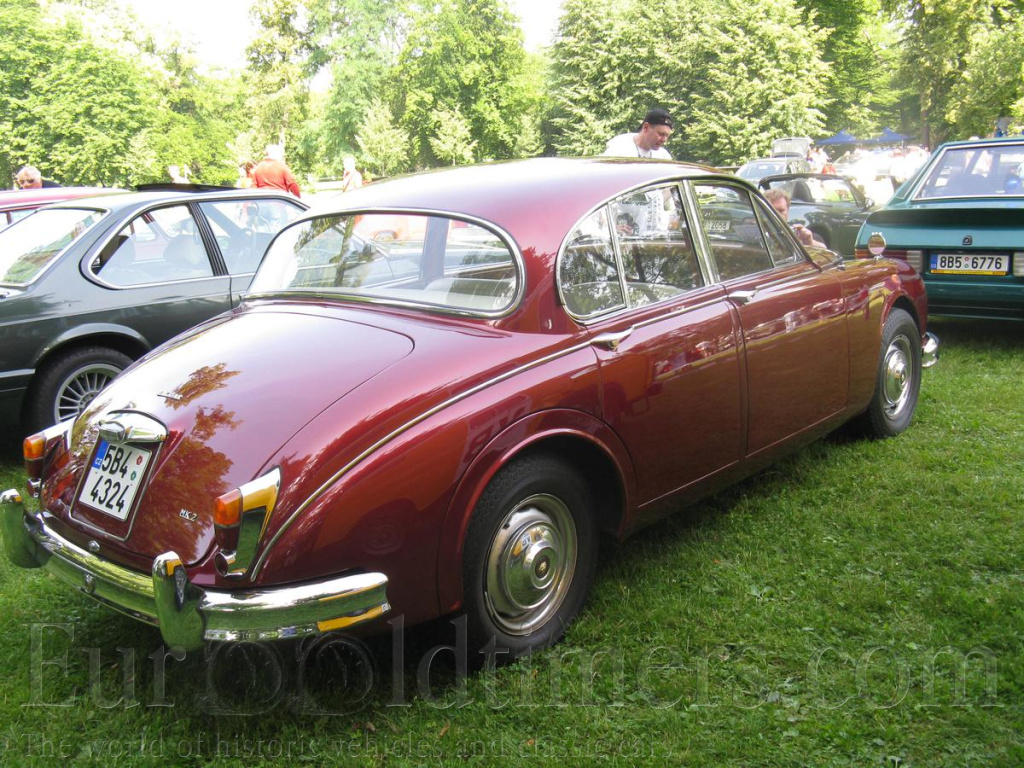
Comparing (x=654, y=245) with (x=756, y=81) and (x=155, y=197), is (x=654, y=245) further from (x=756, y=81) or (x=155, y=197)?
(x=756, y=81)

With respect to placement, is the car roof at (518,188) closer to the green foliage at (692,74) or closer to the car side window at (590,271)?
the car side window at (590,271)

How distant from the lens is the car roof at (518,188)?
3254mm

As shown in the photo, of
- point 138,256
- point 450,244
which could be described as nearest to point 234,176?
point 138,256

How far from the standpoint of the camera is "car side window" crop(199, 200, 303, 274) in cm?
612

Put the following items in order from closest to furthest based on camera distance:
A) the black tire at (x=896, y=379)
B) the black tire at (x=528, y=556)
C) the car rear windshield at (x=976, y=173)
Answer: the black tire at (x=528, y=556) < the black tire at (x=896, y=379) < the car rear windshield at (x=976, y=173)

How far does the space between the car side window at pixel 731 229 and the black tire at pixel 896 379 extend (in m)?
1.19

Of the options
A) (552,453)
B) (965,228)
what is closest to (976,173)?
(965,228)

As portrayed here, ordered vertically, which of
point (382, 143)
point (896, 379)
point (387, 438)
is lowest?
point (896, 379)

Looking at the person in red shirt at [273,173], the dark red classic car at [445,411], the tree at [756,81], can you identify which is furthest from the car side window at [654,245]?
the tree at [756,81]

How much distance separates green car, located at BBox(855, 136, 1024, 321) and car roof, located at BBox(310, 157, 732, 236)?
3035mm

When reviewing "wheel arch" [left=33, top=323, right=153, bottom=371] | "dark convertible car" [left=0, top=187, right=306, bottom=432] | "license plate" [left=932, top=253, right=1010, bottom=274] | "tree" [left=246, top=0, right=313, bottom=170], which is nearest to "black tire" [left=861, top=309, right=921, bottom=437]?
"license plate" [left=932, top=253, right=1010, bottom=274]

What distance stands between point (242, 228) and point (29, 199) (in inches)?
118

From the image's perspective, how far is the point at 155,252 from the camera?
5805mm

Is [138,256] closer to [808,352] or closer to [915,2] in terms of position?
[808,352]
